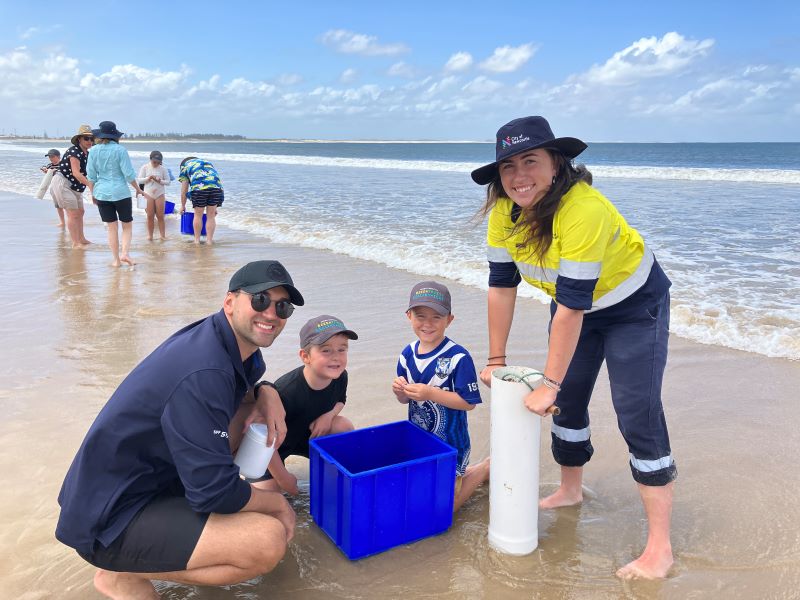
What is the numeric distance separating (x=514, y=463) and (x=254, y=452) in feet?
3.61

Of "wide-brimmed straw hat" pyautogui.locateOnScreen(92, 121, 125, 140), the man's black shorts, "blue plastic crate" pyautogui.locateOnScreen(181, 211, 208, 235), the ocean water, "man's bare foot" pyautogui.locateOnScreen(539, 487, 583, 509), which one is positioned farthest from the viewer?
"blue plastic crate" pyautogui.locateOnScreen(181, 211, 208, 235)

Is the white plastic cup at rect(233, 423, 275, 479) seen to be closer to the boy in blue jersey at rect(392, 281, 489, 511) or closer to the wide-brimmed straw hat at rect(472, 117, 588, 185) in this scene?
the boy in blue jersey at rect(392, 281, 489, 511)

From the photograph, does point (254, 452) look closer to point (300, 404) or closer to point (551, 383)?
point (300, 404)

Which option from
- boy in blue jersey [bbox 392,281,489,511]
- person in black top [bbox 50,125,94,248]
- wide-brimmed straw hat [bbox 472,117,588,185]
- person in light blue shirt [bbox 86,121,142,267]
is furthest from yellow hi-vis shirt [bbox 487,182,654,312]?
person in black top [bbox 50,125,94,248]

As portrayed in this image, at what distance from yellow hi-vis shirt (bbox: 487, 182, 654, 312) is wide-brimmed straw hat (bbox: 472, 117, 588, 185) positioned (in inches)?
6.4

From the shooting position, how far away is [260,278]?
7.75 feet

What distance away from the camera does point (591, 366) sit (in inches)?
117

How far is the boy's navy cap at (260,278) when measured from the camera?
2340 mm

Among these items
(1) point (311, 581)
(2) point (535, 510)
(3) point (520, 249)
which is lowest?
(1) point (311, 581)

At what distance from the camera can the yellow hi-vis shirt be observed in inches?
94.2

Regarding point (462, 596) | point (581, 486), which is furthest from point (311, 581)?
point (581, 486)

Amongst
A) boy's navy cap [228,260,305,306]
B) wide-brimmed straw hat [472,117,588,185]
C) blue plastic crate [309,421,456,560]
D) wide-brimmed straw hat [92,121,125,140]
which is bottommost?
blue plastic crate [309,421,456,560]

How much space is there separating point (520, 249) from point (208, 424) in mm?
1454

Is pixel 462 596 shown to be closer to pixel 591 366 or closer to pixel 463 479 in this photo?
pixel 463 479
